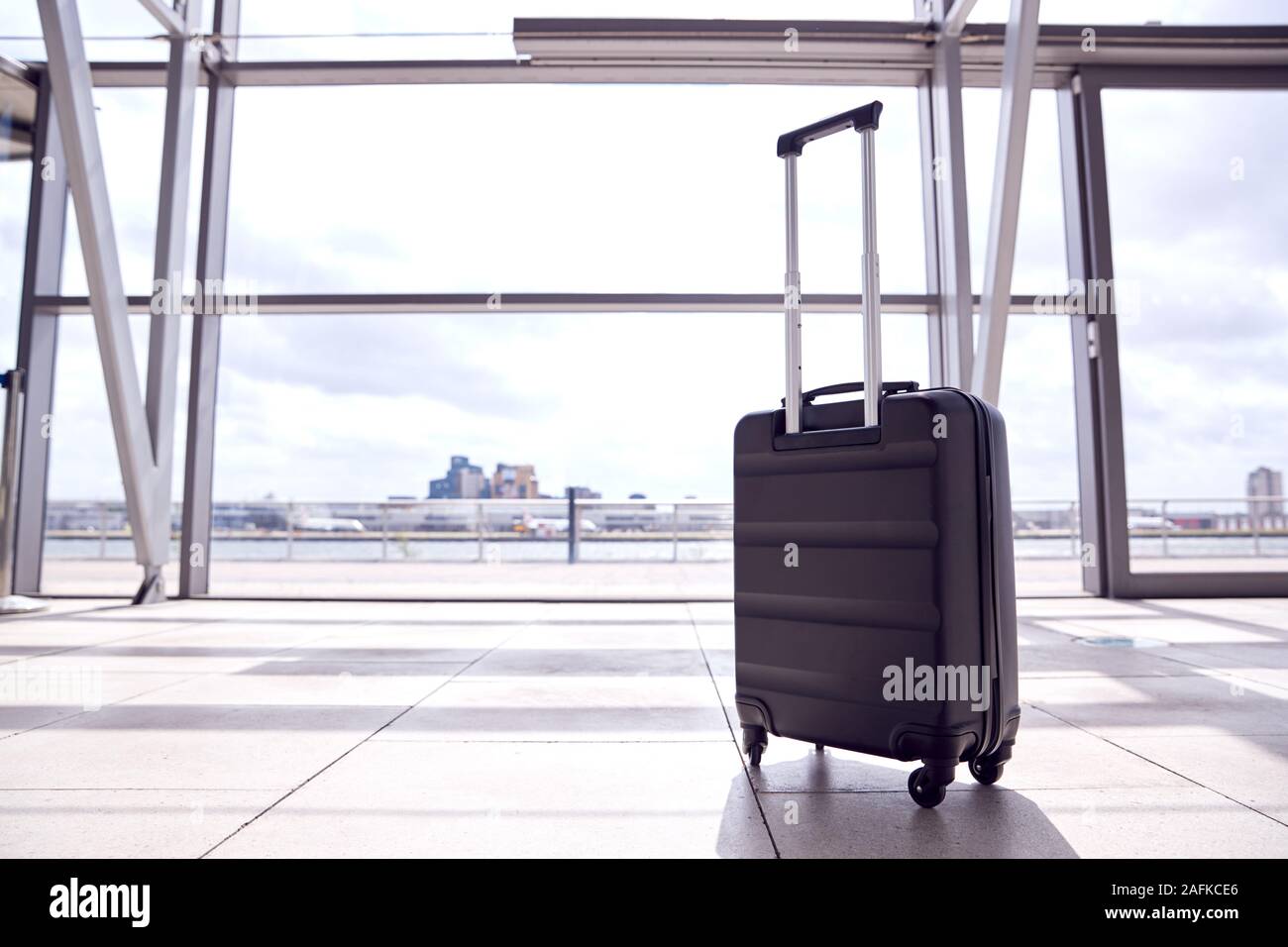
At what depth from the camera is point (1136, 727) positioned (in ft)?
5.99

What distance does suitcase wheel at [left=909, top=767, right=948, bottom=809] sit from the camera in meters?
1.28

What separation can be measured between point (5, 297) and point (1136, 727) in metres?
6.32

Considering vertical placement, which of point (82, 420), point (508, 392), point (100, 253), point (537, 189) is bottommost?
point (82, 420)

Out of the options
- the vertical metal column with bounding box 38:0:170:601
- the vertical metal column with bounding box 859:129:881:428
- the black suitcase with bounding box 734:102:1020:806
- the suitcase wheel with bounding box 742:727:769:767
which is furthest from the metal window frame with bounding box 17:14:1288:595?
the suitcase wheel with bounding box 742:727:769:767

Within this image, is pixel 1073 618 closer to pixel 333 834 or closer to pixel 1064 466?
pixel 1064 466

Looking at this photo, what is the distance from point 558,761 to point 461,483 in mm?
8365

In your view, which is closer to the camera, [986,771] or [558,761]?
[986,771]

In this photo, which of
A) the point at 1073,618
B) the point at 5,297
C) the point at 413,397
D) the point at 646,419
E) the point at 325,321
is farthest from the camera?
the point at 413,397

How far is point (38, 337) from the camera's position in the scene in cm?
466

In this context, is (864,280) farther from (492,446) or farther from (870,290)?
(492,446)

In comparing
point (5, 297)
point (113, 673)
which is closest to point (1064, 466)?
point (113, 673)

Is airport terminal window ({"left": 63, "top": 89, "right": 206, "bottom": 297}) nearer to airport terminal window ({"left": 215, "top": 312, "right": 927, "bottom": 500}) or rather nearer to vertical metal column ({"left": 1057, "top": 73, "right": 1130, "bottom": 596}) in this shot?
airport terminal window ({"left": 215, "top": 312, "right": 927, "bottom": 500})

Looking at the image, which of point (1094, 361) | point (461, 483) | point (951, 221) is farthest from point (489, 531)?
point (1094, 361)

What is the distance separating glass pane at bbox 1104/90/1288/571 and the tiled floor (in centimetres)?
218
